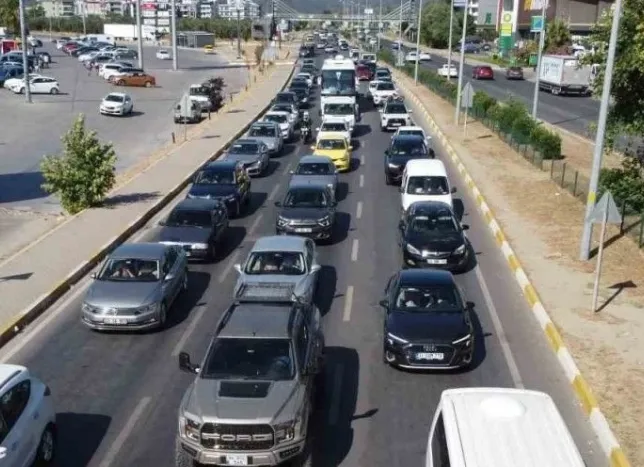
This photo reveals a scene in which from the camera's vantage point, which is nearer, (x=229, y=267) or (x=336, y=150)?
(x=229, y=267)

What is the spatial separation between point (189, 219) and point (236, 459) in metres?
11.4

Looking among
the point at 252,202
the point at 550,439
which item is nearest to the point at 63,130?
the point at 252,202

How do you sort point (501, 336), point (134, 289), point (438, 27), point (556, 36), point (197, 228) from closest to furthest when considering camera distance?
1. point (501, 336)
2. point (134, 289)
3. point (197, 228)
4. point (556, 36)
5. point (438, 27)

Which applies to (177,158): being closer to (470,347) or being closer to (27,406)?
(470,347)

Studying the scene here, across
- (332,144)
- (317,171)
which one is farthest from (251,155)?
(317,171)

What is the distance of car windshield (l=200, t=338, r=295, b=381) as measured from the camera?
35.5 feet

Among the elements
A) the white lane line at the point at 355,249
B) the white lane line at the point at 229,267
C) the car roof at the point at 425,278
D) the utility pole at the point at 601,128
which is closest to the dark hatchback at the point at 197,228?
the white lane line at the point at 229,267

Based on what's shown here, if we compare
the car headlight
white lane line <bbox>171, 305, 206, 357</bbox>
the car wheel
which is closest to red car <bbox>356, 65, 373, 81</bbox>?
the car headlight

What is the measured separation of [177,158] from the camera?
34.2 m

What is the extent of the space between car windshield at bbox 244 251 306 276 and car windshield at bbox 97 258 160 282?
72.8 inches

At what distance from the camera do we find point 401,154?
2992 cm

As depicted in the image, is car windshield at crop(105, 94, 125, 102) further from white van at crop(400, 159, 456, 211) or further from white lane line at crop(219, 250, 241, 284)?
white lane line at crop(219, 250, 241, 284)

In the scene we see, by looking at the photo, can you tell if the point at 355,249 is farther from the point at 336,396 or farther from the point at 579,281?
the point at 336,396

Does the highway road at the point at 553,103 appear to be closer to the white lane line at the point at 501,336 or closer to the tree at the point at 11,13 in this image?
the white lane line at the point at 501,336
